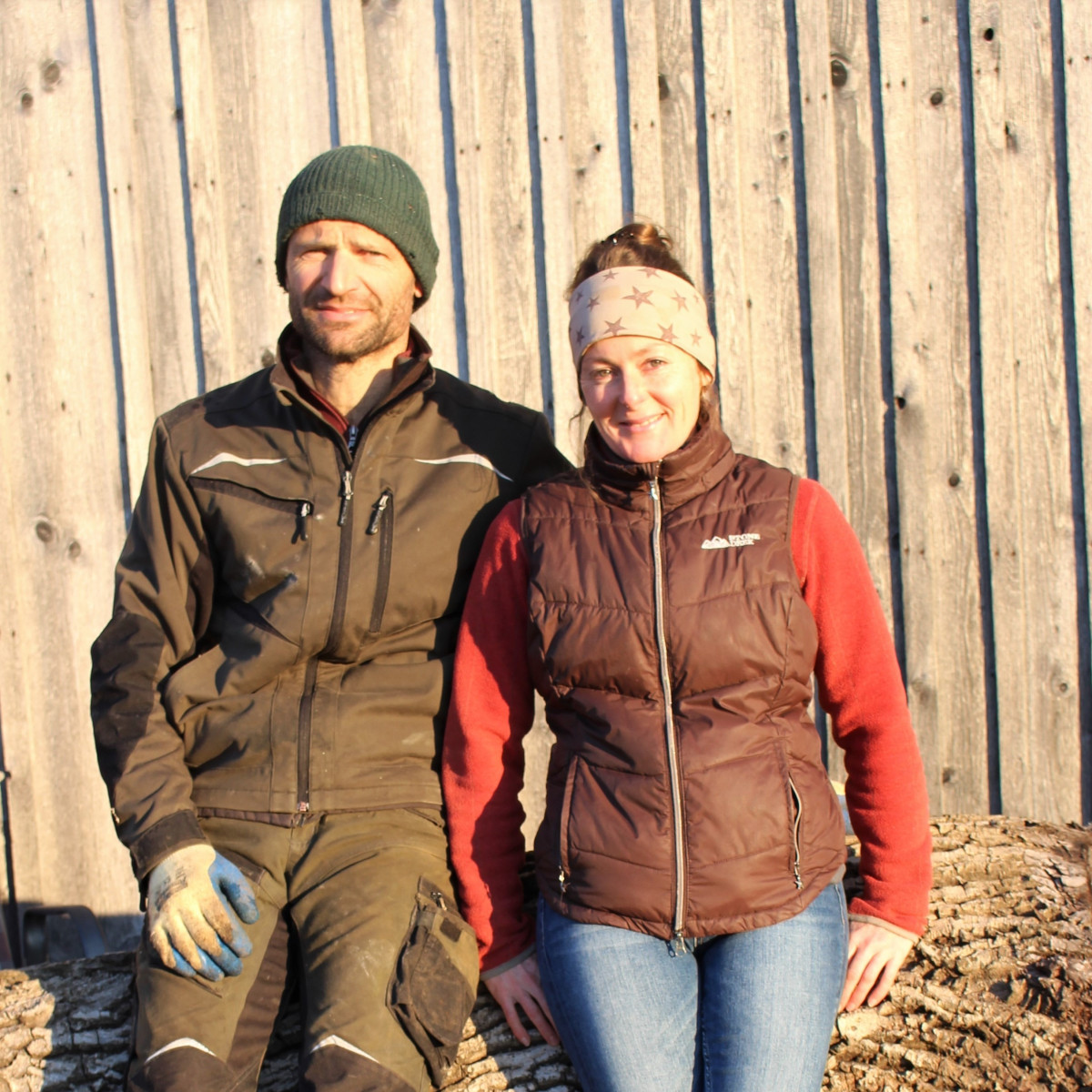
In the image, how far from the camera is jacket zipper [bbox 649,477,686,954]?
179cm

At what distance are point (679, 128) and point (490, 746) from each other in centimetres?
224

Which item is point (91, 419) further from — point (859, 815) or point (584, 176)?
point (859, 815)

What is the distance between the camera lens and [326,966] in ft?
5.94

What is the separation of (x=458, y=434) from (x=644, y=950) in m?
1.18

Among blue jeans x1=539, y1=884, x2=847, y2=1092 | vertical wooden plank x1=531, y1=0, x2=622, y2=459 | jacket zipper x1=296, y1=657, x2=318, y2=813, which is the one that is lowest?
blue jeans x1=539, y1=884, x2=847, y2=1092

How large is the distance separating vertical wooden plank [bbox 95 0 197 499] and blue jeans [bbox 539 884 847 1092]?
94.8 inches

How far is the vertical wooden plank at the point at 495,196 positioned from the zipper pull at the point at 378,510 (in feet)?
4.14

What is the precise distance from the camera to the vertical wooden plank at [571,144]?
3248mm

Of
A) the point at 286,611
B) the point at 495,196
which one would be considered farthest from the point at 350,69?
the point at 286,611

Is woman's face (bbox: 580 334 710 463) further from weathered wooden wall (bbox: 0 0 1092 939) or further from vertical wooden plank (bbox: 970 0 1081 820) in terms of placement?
vertical wooden plank (bbox: 970 0 1081 820)

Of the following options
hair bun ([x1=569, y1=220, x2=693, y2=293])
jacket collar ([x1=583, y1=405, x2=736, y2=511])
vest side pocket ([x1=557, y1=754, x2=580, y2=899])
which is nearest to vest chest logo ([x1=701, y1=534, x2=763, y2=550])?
jacket collar ([x1=583, y1=405, x2=736, y2=511])

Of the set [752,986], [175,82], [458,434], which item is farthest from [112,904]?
[175,82]

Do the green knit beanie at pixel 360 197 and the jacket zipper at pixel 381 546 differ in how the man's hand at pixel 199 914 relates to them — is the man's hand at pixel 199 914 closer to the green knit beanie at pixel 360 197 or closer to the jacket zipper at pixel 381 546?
the jacket zipper at pixel 381 546

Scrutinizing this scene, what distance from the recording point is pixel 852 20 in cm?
321
